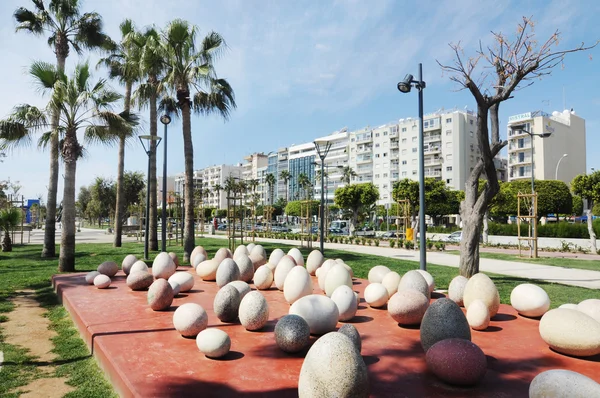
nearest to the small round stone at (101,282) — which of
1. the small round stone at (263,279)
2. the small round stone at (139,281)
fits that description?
the small round stone at (139,281)

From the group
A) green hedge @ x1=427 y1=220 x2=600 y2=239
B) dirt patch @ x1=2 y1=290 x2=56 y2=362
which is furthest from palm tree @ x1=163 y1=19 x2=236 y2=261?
green hedge @ x1=427 y1=220 x2=600 y2=239

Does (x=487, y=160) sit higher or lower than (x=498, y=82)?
lower

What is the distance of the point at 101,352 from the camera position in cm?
552

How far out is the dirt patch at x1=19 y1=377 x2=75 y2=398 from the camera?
4.68 m

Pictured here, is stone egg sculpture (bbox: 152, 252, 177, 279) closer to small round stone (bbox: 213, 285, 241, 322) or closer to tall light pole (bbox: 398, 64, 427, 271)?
small round stone (bbox: 213, 285, 241, 322)

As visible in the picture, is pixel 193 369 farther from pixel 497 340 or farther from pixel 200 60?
pixel 200 60

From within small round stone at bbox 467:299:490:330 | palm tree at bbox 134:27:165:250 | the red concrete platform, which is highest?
palm tree at bbox 134:27:165:250

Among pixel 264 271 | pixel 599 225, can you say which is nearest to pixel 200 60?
pixel 264 271

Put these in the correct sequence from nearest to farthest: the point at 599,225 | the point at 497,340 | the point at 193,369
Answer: the point at 193,369 → the point at 497,340 → the point at 599,225

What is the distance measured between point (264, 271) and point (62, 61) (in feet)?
53.6

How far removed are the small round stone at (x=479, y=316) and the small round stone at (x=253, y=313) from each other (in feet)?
11.2

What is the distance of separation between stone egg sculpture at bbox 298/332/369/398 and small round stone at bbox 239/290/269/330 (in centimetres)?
284

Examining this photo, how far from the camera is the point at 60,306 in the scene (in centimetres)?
955

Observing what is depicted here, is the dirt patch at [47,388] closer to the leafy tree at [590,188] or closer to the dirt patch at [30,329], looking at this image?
the dirt patch at [30,329]
